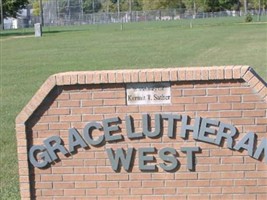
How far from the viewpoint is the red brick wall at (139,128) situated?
6547 millimetres

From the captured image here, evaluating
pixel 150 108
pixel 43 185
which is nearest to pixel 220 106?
pixel 150 108

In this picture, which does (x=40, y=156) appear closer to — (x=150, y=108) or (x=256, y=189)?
(x=150, y=108)

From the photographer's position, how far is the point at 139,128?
6.74 metres

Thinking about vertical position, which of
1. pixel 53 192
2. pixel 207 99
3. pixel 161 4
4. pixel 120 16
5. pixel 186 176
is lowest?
pixel 120 16

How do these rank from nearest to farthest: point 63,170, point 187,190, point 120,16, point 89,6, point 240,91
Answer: point 240,91, point 187,190, point 63,170, point 120,16, point 89,6

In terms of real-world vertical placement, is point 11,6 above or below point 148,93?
below

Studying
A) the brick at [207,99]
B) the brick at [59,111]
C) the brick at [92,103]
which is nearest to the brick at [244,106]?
the brick at [207,99]

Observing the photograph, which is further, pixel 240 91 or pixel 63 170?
pixel 63 170

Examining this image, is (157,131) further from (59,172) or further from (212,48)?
(212,48)

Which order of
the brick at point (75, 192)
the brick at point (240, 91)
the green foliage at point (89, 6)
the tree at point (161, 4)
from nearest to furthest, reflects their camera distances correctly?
the brick at point (240, 91) < the brick at point (75, 192) < the green foliage at point (89, 6) < the tree at point (161, 4)

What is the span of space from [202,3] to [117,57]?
101437mm

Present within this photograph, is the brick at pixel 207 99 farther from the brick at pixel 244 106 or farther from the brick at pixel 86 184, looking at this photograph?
the brick at pixel 86 184

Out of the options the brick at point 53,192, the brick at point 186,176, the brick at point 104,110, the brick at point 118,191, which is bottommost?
the brick at point 53,192

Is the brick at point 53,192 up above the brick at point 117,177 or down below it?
below
